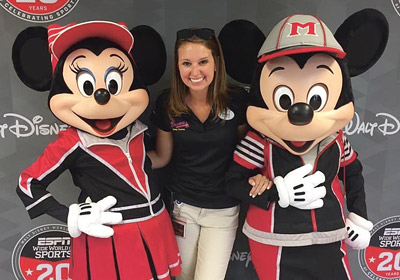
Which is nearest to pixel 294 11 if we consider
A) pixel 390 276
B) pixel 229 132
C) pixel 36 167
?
pixel 229 132

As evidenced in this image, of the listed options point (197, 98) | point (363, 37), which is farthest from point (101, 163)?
point (363, 37)

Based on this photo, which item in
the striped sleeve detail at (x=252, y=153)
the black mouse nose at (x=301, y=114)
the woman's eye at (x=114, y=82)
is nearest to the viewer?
the black mouse nose at (x=301, y=114)

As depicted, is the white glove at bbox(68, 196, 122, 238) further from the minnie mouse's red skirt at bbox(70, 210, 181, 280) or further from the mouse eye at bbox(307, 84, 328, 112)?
the mouse eye at bbox(307, 84, 328, 112)

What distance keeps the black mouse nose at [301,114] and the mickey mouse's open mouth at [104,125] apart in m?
0.56

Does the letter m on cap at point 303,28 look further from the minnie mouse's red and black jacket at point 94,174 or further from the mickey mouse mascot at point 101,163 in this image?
the minnie mouse's red and black jacket at point 94,174

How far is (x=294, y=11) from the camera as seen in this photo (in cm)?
170

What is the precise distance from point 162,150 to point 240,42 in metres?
0.51

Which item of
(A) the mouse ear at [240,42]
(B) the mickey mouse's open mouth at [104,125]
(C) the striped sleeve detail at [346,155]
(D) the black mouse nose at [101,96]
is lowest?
(C) the striped sleeve detail at [346,155]

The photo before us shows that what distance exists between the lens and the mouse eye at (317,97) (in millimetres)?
1325

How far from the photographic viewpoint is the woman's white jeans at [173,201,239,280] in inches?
63.6

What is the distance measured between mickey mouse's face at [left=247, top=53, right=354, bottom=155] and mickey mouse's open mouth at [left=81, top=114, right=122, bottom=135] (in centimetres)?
48

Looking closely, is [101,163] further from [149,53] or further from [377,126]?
[377,126]

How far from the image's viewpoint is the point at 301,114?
50.2 inches

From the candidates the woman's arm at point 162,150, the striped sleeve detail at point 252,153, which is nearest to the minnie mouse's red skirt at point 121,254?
the woman's arm at point 162,150
